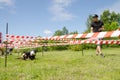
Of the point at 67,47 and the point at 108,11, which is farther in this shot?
the point at 108,11

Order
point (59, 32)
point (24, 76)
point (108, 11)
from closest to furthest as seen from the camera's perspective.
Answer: point (24, 76), point (108, 11), point (59, 32)

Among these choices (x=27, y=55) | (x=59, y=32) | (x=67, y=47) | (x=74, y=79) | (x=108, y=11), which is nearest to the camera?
(x=74, y=79)

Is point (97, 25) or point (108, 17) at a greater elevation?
point (108, 17)

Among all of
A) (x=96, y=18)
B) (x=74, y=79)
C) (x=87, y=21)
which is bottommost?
(x=74, y=79)

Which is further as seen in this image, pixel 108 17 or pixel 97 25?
pixel 108 17

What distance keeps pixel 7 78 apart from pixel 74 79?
1.54 meters

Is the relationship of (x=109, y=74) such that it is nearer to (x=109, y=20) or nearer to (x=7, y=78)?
(x=7, y=78)

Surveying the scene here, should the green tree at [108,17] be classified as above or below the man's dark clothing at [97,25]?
above

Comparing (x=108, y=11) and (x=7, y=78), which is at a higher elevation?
(x=108, y=11)

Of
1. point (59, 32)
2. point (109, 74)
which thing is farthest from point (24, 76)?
point (59, 32)

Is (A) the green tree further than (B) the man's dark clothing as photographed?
Yes

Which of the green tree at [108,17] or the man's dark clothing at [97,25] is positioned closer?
the man's dark clothing at [97,25]

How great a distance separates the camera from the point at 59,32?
121 metres

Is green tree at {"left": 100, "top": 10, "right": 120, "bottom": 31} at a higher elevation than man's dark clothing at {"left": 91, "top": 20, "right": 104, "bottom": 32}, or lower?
higher
